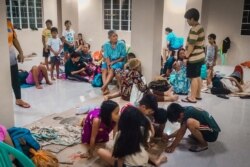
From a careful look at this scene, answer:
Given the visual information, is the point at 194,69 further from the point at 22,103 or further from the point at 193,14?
the point at 22,103

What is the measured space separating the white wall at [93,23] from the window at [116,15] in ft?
0.77

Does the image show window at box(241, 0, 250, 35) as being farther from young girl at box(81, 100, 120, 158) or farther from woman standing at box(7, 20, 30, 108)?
young girl at box(81, 100, 120, 158)

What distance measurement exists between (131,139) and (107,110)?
1.70 feet

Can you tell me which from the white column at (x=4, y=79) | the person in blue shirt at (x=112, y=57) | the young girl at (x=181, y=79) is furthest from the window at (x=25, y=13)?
the white column at (x=4, y=79)

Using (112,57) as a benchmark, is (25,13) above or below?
above

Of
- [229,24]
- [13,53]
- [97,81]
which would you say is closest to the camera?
[13,53]

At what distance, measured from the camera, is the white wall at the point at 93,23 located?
11.8m

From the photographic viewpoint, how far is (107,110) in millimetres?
2875

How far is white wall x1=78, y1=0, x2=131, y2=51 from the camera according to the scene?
11.8m

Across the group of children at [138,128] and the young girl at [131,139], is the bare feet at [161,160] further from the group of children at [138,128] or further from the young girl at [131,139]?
the young girl at [131,139]

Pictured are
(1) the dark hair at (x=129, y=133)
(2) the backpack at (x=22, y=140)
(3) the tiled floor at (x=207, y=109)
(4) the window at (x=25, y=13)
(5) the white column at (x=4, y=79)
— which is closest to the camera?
(1) the dark hair at (x=129, y=133)

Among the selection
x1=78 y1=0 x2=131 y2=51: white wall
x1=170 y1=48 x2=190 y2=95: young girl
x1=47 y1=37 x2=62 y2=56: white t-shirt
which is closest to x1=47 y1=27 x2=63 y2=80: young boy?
x1=47 y1=37 x2=62 y2=56: white t-shirt

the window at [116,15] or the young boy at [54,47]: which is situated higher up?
the window at [116,15]

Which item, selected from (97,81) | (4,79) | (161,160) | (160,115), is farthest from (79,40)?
(161,160)
